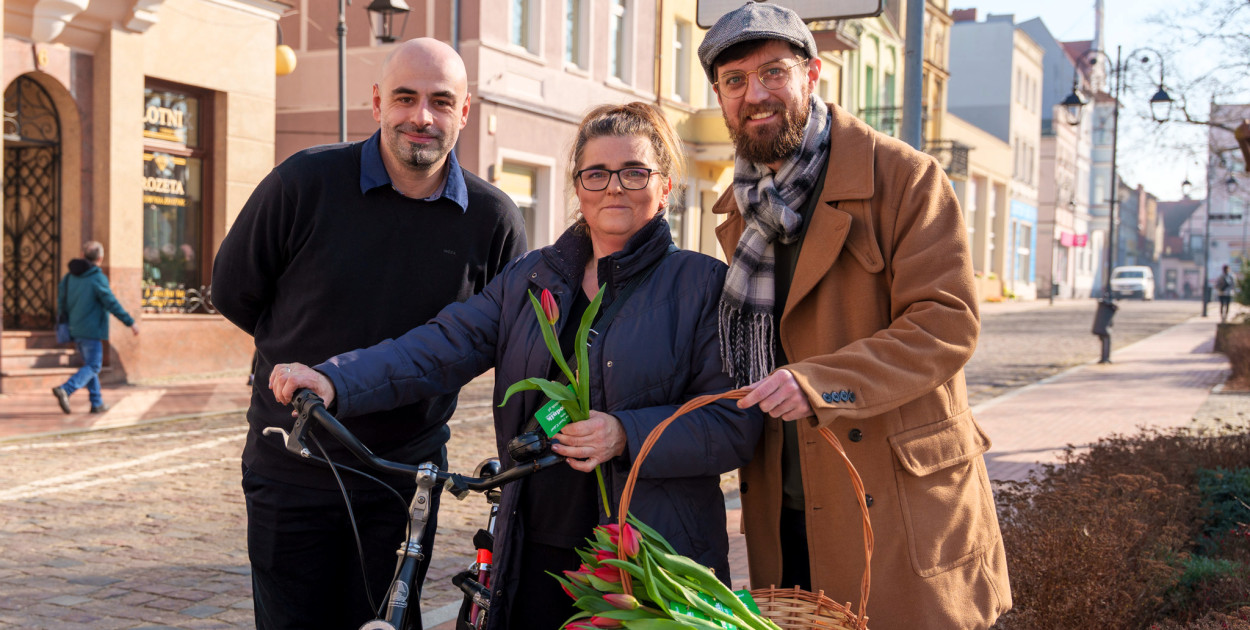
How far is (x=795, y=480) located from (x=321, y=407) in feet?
3.70

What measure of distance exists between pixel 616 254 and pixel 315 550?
1205 millimetres

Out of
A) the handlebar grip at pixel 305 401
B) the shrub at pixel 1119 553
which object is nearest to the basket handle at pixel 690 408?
the handlebar grip at pixel 305 401

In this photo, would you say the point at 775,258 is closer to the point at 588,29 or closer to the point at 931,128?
the point at 588,29

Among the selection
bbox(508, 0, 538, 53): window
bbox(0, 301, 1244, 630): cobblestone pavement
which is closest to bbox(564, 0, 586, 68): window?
bbox(508, 0, 538, 53): window

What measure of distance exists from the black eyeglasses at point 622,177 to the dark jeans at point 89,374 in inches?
403

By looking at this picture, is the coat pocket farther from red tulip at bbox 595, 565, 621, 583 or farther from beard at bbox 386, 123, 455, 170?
beard at bbox 386, 123, 455, 170

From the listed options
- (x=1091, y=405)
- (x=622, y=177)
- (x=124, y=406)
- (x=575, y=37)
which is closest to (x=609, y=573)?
(x=622, y=177)

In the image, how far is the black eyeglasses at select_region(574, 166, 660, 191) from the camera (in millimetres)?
2688

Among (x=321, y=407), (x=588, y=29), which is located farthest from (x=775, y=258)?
(x=588, y=29)

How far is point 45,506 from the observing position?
7.11 m

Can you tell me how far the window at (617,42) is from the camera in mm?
22078

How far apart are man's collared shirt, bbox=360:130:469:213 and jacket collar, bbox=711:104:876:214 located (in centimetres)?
113

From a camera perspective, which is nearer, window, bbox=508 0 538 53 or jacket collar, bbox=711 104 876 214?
jacket collar, bbox=711 104 876 214

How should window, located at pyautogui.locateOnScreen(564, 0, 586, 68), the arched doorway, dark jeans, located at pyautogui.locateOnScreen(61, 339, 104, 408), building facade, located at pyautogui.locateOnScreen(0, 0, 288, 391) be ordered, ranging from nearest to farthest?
dark jeans, located at pyautogui.locateOnScreen(61, 339, 104, 408) < building facade, located at pyautogui.locateOnScreen(0, 0, 288, 391) < the arched doorway < window, located at pyautogui.locateOnScreen(564, 0, 586, 68)
